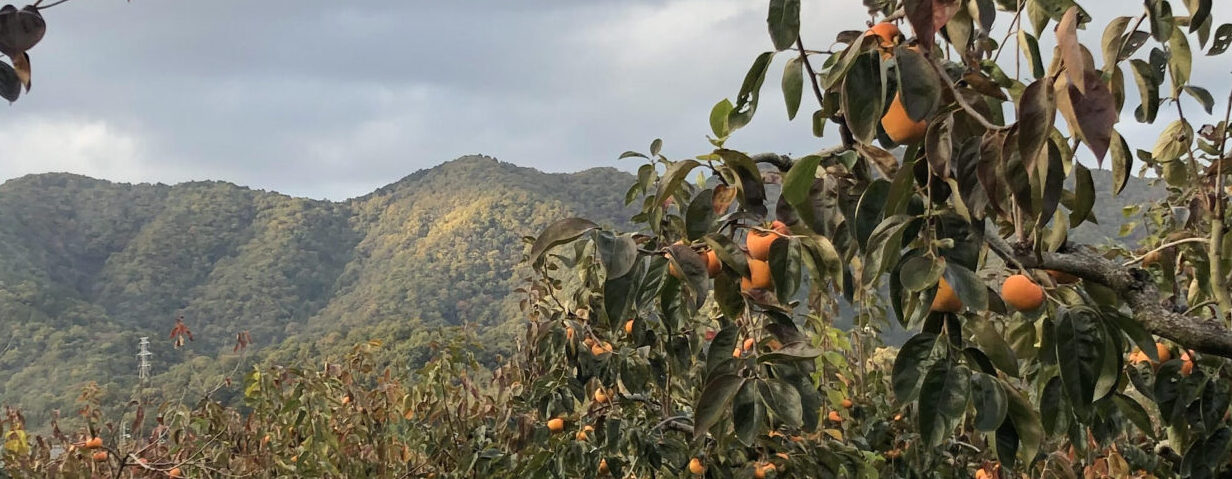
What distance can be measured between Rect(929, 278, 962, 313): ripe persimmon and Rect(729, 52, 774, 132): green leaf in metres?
0.28

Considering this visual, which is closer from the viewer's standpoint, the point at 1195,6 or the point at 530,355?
the point at 1195,6

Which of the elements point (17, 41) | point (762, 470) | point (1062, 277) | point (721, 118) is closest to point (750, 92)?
point (721, 118)

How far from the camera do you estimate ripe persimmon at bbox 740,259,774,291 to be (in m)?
1.07

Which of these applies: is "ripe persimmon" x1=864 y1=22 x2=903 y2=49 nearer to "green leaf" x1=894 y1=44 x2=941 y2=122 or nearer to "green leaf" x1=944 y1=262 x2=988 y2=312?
"green leaf" x1=894 y1=44 x2=941 y2=122

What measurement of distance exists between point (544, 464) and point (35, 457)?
2.57m

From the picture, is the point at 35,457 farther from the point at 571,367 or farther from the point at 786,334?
the point at 786,334

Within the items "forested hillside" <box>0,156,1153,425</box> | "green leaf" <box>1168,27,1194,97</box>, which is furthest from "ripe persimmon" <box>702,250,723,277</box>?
"forested hillside" <box>0,156,1153,425</box>

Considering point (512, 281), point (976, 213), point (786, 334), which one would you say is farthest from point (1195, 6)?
point (512, 281)

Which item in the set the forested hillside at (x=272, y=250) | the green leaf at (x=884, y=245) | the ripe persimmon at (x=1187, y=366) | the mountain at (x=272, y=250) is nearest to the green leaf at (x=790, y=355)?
the green leaf at (x=884, y=245)

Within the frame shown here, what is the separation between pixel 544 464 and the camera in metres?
2.50

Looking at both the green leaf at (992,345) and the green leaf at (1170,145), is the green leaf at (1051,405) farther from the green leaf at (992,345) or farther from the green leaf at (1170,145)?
the green leaf at (1170,145)

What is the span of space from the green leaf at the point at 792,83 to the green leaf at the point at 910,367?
0.26 metres

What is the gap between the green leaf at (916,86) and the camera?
0.78m

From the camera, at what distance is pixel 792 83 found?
3.04 feet
